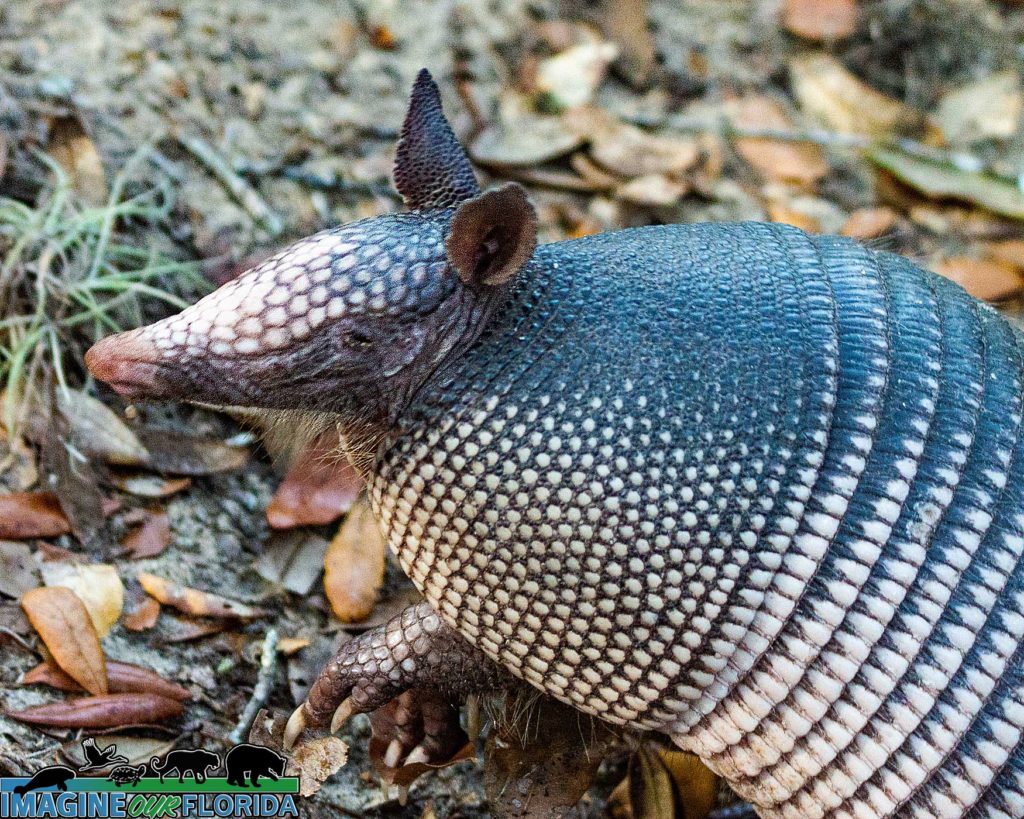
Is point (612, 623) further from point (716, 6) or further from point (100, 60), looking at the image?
point (716, 6)

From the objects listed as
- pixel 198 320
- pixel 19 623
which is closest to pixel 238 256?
pixel 19 623

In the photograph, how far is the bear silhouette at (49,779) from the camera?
2849mm

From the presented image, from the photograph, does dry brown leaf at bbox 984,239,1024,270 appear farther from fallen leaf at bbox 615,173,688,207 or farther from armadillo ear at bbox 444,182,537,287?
armadillo ear at bbox 444,182,537,287

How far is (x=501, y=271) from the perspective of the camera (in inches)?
104

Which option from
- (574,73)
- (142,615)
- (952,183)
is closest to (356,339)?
(142,615)

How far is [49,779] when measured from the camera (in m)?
2.90

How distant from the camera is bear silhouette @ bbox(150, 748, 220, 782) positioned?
10.3 ft

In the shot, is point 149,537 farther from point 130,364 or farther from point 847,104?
point 847,104

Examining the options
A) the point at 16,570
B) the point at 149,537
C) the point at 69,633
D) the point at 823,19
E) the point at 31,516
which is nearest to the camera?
the point at 69,633

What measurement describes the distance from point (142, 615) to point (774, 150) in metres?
3.93

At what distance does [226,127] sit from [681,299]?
288cm

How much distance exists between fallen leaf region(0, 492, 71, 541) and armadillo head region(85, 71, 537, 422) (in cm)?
119

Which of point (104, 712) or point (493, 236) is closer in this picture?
point (493, 236)

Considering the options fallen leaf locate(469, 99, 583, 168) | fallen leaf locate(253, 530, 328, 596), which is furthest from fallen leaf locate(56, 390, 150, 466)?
fallen leaf locate(469, 99, 583, 168)
